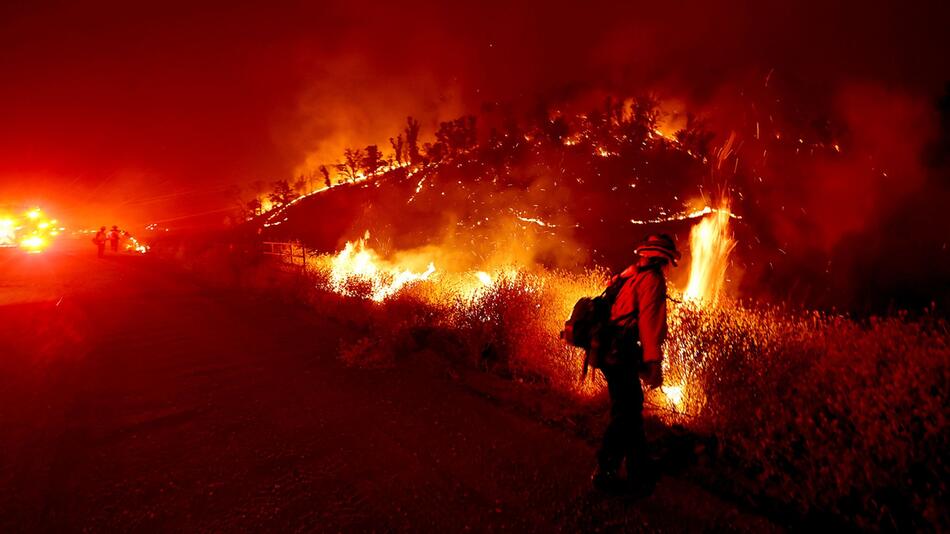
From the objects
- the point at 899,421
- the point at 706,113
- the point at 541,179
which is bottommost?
the point at 899,421

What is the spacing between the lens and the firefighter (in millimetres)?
3387

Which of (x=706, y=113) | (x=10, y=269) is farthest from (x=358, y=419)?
(x=706, y=113)

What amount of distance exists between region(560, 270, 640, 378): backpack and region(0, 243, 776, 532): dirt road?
3.40 feet

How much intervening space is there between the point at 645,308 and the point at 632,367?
456mm

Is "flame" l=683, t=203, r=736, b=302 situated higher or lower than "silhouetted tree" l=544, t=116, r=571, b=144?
lower

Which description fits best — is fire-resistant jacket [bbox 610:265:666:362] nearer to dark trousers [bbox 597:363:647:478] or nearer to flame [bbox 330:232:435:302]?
dark trousers [bbox 597:363:647:478]

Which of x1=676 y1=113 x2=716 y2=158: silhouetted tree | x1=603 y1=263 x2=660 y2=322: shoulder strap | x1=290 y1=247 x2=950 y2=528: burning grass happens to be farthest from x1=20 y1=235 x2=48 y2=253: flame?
x1=676 y1=113 x2=716 y2=158: silhouetted tree

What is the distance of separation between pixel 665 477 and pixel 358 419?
9.81 ft

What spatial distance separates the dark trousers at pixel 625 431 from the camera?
11.3 feet

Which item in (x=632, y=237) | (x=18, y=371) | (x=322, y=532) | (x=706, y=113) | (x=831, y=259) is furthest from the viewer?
(x=706, y=113)

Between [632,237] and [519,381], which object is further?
[632,237]

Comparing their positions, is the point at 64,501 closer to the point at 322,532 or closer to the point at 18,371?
the point at 322,532

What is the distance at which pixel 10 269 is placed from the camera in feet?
66.0

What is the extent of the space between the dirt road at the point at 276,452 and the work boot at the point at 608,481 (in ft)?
0.30
